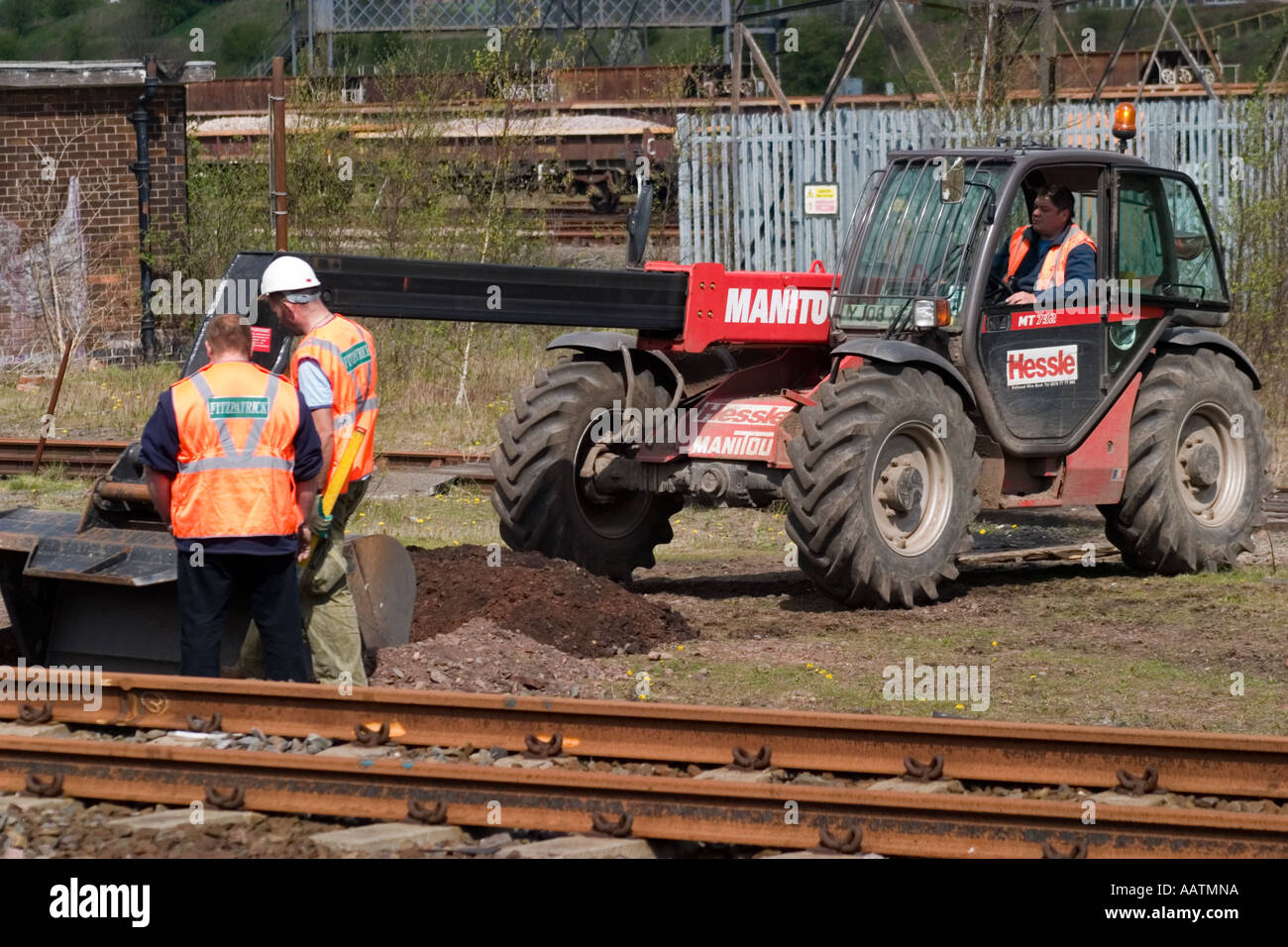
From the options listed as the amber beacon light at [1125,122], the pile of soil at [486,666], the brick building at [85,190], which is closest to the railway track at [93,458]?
the amber beacon light at [1125,122]

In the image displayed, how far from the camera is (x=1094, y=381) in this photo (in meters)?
11.5

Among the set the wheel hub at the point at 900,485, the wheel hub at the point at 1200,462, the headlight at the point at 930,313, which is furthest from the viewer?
the wheel hub at the point at 1200,462

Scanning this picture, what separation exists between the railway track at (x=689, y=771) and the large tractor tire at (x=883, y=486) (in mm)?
3603

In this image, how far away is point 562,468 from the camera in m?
11.1

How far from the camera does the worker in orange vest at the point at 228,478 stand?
7184mm

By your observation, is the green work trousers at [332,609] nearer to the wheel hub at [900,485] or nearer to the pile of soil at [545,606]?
the pile of soil at [545,606]

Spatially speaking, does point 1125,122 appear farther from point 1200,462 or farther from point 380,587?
point 380,587

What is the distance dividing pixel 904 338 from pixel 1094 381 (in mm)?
1358

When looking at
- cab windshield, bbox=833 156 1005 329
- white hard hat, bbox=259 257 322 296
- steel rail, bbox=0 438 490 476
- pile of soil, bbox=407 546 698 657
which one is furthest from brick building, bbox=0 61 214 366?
white hard hat, bbox=259 257 322 296

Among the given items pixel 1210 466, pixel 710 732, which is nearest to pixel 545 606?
pixel 710 732

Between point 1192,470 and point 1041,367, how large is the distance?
5.25 ft

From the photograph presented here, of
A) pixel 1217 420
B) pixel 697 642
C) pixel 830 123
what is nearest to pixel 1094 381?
pixel 1217 420

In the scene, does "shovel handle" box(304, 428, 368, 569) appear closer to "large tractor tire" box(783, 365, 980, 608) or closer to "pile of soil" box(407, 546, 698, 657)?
"pile of soil" box(407, 546, 698, 657)

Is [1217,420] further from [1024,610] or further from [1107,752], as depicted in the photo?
[1107,752]
